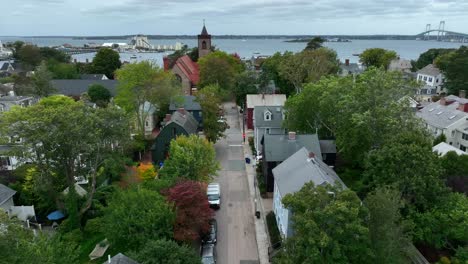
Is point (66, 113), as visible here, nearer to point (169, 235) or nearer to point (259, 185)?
point (169, 235)

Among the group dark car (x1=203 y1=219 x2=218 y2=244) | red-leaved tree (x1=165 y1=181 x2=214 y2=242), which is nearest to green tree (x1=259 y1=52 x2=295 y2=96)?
dark car (x1=203 y1=219 x2=218 y2=244)

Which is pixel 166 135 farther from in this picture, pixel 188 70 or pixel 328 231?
pixel 188 70

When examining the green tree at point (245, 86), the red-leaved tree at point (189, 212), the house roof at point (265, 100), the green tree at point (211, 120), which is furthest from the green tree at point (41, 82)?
the red-leaved tree at point (189, 212)

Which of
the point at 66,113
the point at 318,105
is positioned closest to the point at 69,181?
the point at 66,113

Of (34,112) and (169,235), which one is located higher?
(34,112)

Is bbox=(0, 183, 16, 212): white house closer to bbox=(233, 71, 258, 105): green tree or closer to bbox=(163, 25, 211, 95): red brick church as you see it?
bbox=(233, 71, 258, 105): green tree

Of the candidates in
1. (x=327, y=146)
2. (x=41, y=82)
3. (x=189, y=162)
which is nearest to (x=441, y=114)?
(x=327, y=146)
